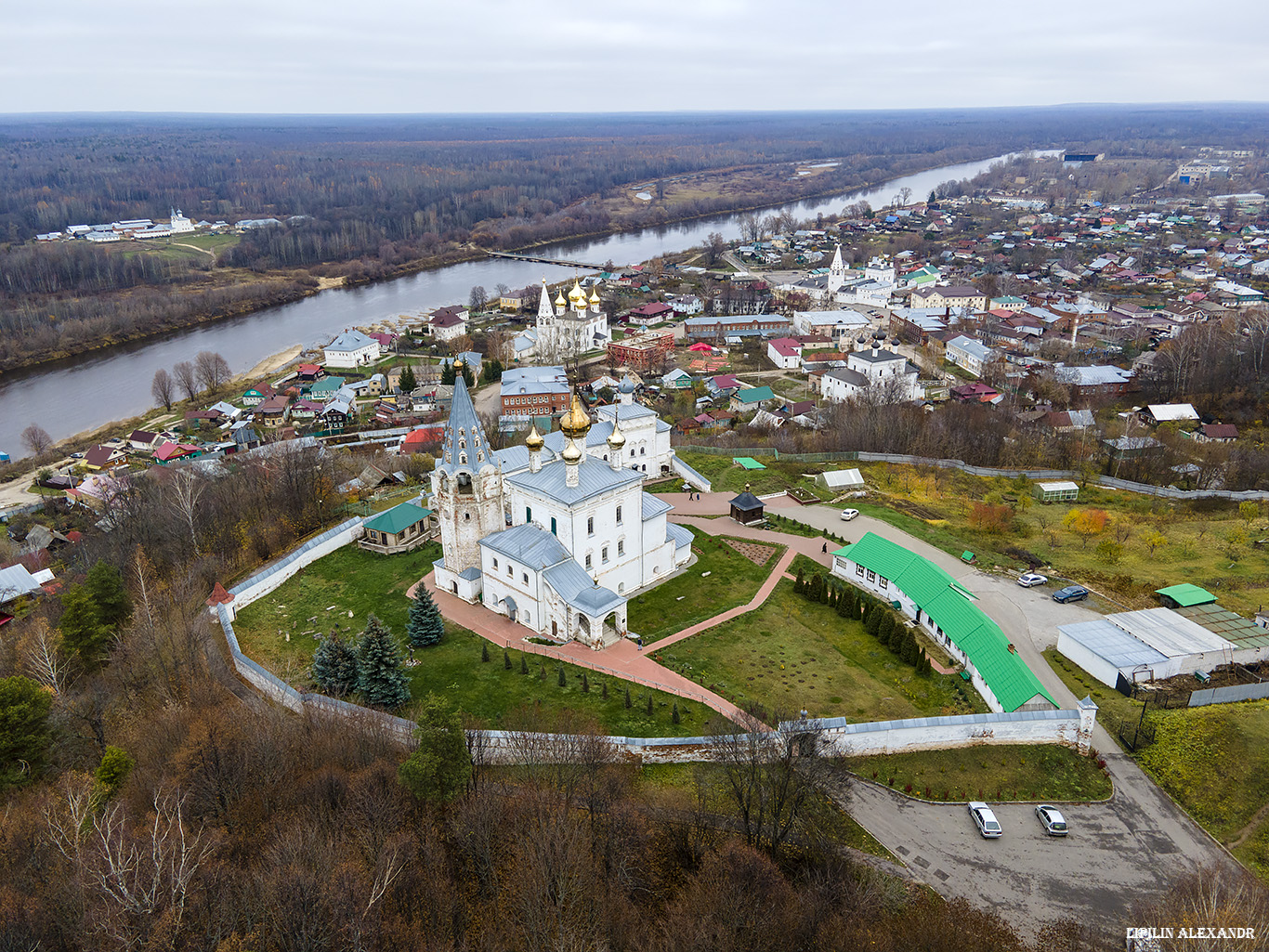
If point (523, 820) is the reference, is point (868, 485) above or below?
below

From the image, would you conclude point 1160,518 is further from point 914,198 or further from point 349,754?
point 914,198

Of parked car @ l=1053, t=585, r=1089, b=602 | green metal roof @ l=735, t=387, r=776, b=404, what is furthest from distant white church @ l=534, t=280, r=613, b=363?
parked car @ l=1053, t=585, r=1089, b=602

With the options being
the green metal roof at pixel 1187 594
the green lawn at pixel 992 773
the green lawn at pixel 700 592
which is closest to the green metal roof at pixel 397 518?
the green lawn at pixel 700 592

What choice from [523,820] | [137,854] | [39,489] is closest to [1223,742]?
[523,820]

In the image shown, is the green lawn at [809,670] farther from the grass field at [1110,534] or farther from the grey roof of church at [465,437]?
the grey roof of church at [465,437]

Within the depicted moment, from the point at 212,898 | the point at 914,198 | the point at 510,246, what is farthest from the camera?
the point at 914,198

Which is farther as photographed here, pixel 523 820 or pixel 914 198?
pixel 914 198

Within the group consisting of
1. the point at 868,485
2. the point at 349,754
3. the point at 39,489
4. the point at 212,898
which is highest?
the point at 212,898
